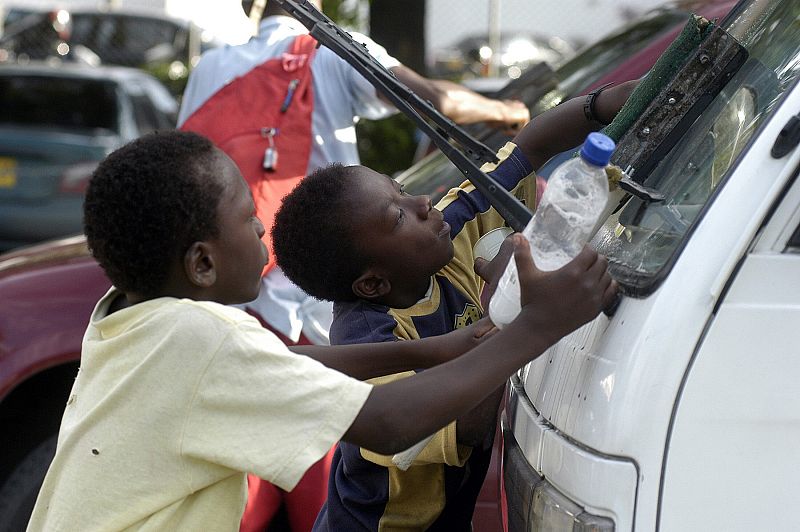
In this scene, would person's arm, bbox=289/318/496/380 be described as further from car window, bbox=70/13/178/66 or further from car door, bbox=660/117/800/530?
car window, bbox=70/13/178/66

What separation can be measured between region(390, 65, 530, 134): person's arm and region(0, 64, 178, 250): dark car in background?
510 centimetres

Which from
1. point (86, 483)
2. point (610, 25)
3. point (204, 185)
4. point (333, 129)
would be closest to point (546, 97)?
point (333, 129)

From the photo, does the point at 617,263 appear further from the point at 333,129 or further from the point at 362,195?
the point at 333,129

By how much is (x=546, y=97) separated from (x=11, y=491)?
2187 mm

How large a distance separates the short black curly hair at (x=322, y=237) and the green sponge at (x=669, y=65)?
600mm

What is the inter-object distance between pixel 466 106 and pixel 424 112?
1.39m

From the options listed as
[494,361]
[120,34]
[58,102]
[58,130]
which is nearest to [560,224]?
[494,361]

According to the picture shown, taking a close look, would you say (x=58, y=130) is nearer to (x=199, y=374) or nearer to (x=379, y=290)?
(x=379, y=290)

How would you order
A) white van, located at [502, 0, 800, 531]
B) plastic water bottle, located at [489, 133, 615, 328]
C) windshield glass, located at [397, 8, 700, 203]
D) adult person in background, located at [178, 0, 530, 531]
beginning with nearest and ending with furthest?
white van, located at [502, 0, 800, 531]
plastic water bottle, located at [489, 133, 615, 328]
adult person in background, located at [178, 0, 530, 531]
windshield glass, located at [397, 8, 700, 203]

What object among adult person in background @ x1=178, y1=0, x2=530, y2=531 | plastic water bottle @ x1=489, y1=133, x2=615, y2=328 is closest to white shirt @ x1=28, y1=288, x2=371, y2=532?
plastic water bottle @ x1=489, y1=133, x2=615, y2=328

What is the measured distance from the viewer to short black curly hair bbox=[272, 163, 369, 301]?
2.27 m

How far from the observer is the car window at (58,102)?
878cm

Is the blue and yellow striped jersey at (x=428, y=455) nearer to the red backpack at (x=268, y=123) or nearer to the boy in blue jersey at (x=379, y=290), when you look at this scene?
the boy in blue jersey at (x=379, y=290)

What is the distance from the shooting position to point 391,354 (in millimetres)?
2096
